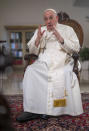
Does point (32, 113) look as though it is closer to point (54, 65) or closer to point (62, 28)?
point (54, 65)

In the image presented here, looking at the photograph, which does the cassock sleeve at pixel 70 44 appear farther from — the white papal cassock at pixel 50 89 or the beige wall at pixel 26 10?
the beige wall at pixel 26 10

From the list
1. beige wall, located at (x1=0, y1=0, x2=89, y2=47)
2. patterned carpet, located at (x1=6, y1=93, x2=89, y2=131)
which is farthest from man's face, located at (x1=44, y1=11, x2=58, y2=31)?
beige wall, located at (x1=0, y1=0, x2=89, y2=47)

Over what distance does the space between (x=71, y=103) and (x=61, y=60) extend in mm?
669

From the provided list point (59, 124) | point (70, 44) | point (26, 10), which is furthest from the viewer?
A: point (26, 10)

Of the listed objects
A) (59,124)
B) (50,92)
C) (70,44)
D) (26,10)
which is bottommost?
(59,124)

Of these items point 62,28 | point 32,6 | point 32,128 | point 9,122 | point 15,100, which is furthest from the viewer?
point 32,6

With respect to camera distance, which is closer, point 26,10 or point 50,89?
point 50,89

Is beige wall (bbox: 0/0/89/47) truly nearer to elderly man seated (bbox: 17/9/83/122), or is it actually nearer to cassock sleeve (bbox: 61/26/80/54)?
cassock sleeve (bbox: 61/26/80/54)

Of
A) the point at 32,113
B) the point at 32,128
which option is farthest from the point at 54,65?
the point at 32,128

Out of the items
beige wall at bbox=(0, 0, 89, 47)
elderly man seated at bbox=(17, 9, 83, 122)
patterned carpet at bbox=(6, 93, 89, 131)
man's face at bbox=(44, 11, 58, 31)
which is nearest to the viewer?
patterned carpet at bbox=(6, 93, 89, 131)

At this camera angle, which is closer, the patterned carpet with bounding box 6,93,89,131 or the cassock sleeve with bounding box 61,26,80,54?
the patterned carpet with bounding box 6,93,89,131

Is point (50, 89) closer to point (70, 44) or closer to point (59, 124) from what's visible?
point (59, 124)

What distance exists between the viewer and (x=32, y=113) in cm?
222

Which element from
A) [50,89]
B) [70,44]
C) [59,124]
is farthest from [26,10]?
[59,124]
